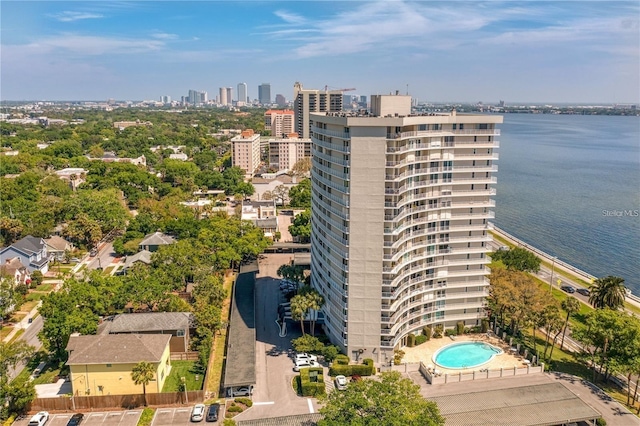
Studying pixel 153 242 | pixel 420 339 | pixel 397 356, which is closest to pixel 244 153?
pixel 153 242

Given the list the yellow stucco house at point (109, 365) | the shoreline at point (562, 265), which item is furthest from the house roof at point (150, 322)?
the shoreline at point (562, 265)

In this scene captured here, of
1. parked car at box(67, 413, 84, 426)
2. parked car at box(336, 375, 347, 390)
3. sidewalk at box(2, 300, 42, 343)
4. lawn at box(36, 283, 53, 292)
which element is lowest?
parked car at box(67, 413, 84, 426)

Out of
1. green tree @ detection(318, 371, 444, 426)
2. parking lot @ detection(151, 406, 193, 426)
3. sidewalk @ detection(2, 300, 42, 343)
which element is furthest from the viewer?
sidewalk @ detection(2, 300, 42, 343)

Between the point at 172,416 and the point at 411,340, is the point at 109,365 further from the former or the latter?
the point at 411,340

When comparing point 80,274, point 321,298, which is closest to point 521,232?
point 321,298

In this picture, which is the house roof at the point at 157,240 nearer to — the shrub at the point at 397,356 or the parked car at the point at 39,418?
the parked car at the point at 39,418

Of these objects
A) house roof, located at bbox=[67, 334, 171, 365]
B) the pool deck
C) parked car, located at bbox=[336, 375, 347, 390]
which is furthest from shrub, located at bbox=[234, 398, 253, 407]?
the pool deck

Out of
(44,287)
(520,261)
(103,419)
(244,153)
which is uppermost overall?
(244,153)

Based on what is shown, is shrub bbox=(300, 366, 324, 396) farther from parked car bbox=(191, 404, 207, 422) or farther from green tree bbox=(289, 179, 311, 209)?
green tree bbox=(289, 179, 311, 209)
